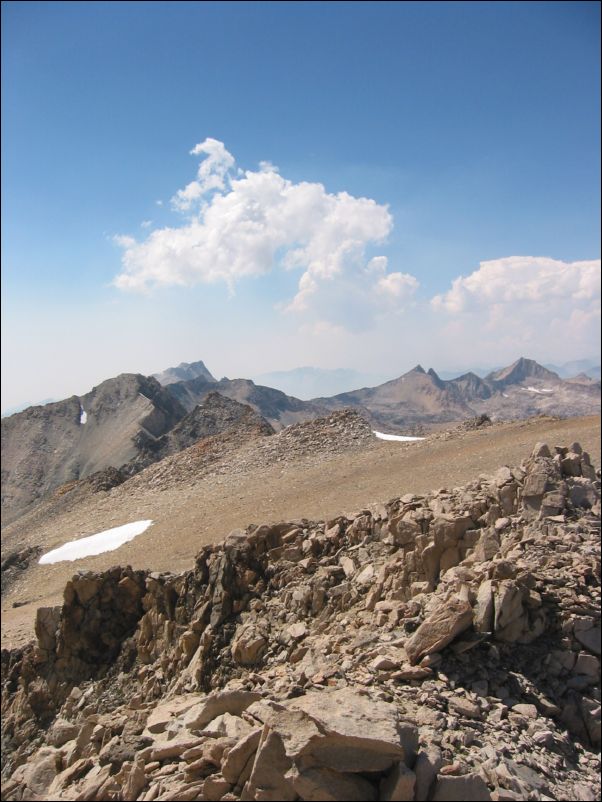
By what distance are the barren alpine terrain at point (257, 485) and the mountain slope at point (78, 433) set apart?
1184 inches

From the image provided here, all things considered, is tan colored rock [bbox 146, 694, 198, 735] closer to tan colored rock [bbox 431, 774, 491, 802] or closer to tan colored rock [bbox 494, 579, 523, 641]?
tan colored rock [bbox 431, 774, 491, 802]

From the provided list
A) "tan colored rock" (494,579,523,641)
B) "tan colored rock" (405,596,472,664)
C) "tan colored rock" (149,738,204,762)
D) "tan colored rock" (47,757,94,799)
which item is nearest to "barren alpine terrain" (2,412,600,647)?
"tan colored rock" (494,579,523,641)

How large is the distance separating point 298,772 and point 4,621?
1817 cm

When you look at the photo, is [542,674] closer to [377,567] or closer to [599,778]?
[599,778]

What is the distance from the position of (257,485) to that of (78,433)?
58450mm

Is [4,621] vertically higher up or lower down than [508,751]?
lower down

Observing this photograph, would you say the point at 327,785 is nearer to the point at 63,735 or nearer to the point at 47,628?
the point at 63,735

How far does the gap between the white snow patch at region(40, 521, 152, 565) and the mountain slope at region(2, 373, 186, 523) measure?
35921mm

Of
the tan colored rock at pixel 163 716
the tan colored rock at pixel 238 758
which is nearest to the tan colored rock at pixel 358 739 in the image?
the tan colored rock at pixel 238 758

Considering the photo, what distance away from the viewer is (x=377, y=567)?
12.0 meters

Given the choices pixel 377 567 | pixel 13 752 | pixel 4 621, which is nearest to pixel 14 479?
pixel 4 621

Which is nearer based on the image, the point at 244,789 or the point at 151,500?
the point at 244,789

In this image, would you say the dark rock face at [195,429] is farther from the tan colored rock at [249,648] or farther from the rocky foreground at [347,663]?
the tan colored rock at [249,648]

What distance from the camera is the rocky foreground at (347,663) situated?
5.29 metres
